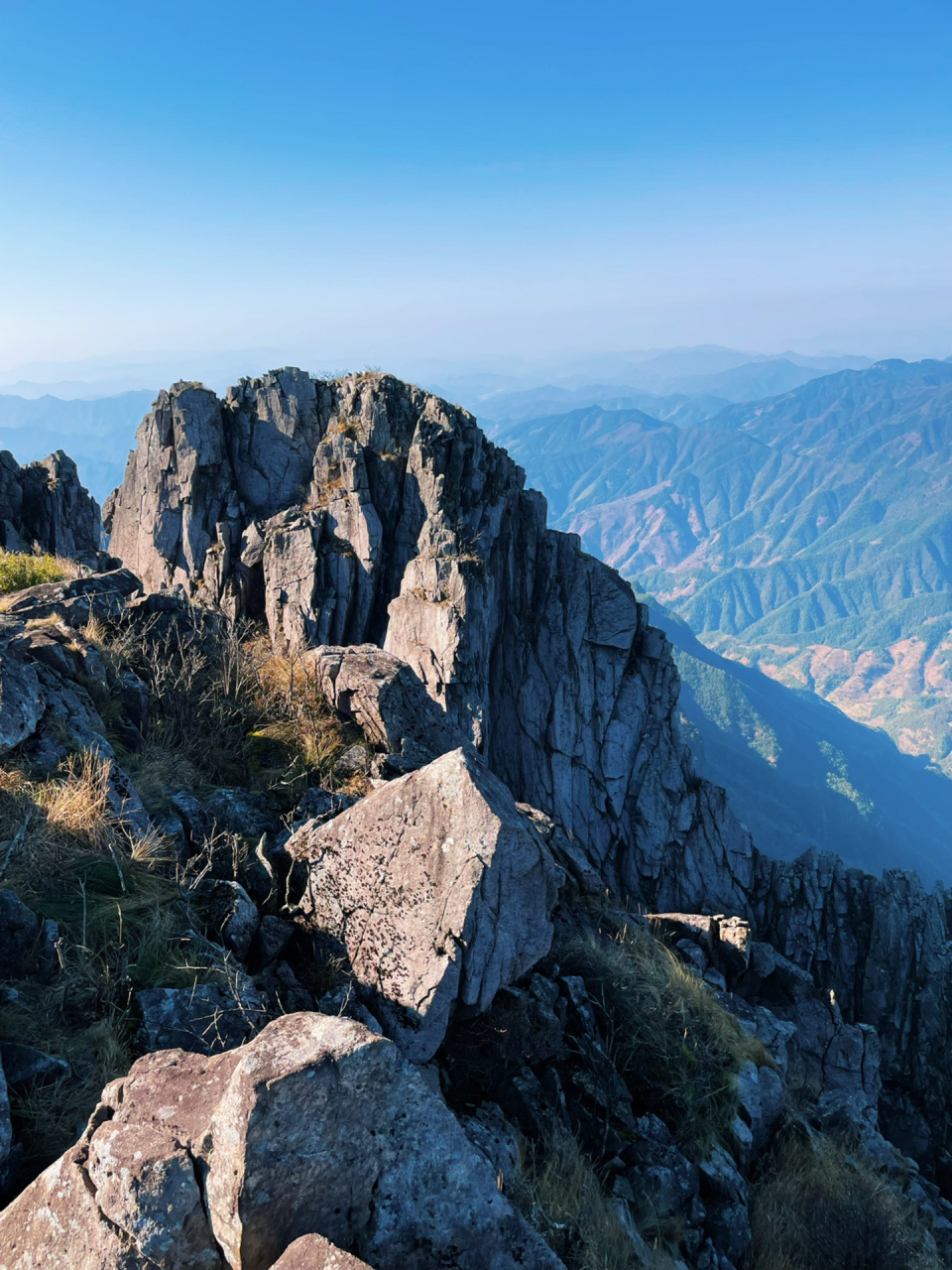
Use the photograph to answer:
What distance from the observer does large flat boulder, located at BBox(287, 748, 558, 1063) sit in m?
6.55

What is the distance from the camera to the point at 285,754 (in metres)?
10.1

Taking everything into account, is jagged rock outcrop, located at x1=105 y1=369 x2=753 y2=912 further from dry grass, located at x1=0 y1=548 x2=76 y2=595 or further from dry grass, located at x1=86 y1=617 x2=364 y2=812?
dry grass, located at x1=86 y1=617 x2=364 y2=812

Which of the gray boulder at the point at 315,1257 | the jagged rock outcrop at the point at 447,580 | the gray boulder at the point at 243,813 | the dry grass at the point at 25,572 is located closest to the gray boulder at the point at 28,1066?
the gray boulder at the point at 315,1257

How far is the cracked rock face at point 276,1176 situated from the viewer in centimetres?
394

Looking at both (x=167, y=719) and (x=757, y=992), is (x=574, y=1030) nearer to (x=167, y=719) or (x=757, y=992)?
(x=167, y=719)

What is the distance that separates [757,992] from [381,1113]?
18358 mm

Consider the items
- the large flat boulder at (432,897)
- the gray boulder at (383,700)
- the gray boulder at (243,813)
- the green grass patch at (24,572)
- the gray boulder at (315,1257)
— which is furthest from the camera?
the green grass patch at (24,572)

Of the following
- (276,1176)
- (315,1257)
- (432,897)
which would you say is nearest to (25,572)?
(432,897)

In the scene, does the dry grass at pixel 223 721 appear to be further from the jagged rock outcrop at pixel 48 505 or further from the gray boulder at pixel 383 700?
the jagged rock outcrop at pixel 48 505

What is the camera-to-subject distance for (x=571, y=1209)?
19.0 feet

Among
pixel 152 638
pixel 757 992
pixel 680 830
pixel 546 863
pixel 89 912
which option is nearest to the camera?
pixel 89 912

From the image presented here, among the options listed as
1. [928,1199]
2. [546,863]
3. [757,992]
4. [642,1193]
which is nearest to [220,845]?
[546,863]

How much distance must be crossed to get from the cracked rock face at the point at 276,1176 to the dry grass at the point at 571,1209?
1.05 metres

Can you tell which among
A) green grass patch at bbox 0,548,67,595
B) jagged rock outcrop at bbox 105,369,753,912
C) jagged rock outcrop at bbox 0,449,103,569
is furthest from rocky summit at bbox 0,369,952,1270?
jagged rock outcrop at bbox 0,449,103,569
